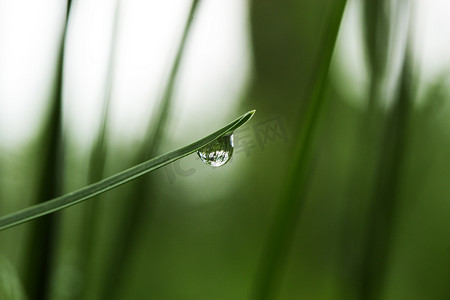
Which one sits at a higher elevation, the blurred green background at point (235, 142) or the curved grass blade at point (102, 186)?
the blurred green background at point (235, 142)

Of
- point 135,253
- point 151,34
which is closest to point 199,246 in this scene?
point 135,253

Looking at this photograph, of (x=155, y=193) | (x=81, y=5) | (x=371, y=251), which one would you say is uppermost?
(x=81, y=5)

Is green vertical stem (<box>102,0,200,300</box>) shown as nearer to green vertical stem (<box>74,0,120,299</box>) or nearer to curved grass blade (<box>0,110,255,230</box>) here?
green vertical stem (<box>74,0,120,299</box>)

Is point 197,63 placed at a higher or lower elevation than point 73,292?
higher

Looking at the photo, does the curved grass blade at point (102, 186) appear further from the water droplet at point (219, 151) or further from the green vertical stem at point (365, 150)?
the green vertical stem at point (365, 150)

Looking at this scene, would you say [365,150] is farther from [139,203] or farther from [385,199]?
[139,203]

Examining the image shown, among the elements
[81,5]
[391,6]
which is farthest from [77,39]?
[391,6]

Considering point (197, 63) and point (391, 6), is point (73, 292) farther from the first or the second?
point (391, 6)

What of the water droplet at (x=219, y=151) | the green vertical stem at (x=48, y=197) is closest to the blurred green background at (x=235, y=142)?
the green vertical stem at (x=48, y=197)
